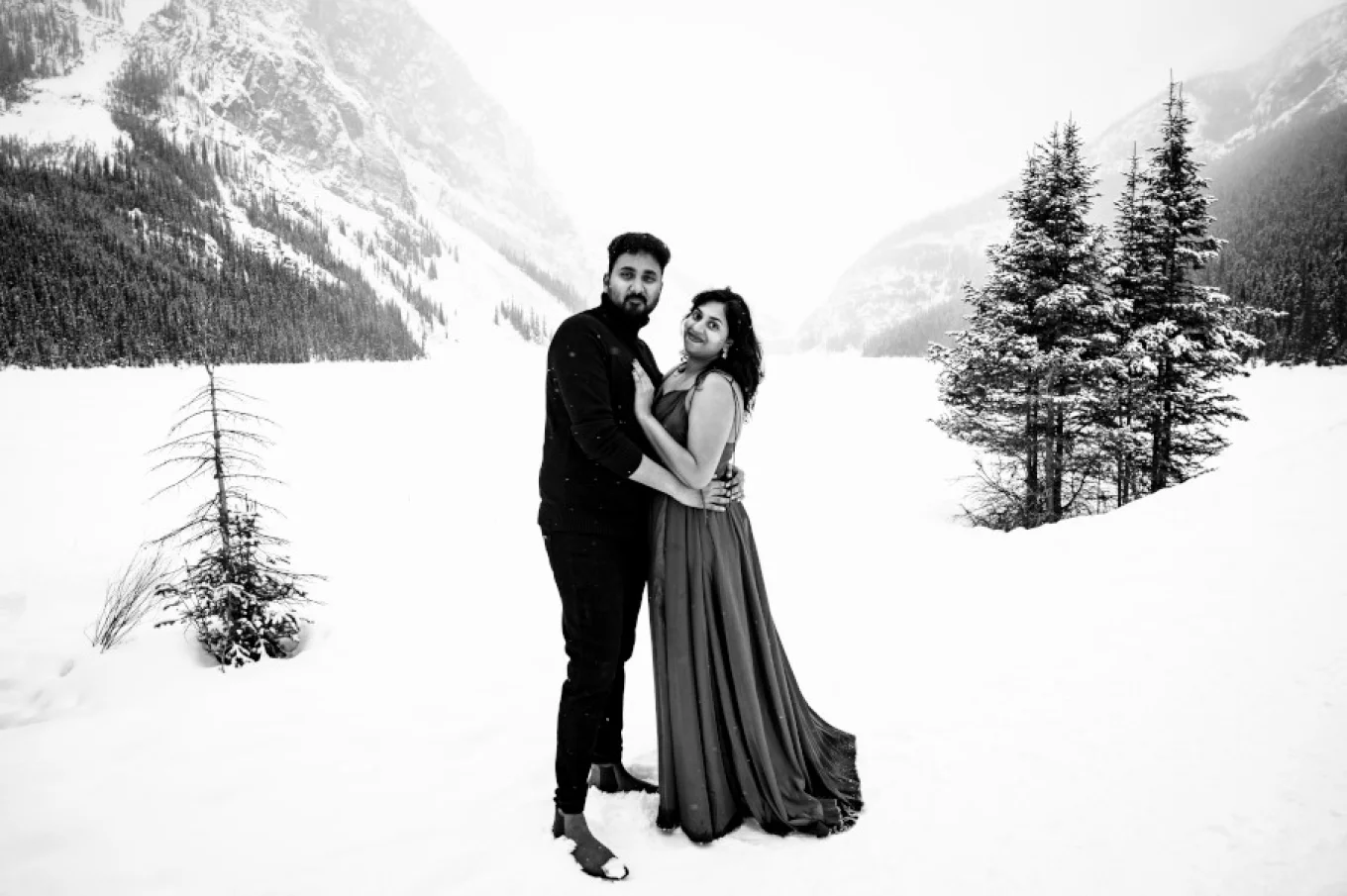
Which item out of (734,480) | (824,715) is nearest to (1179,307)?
(824,715)

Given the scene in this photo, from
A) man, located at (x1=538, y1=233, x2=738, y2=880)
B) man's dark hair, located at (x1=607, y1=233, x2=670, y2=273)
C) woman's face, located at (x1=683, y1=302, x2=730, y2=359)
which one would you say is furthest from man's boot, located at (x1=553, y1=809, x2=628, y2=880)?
man's dark hair, located at (x1=607, y1=233, x2=670, y2=273)

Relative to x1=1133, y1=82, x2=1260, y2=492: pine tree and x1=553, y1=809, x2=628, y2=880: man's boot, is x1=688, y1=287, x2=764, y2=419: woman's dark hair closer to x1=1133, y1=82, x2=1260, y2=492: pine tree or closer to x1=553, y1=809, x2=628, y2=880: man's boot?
x1=553, y1=809, x2=628, y2=880: man's boot

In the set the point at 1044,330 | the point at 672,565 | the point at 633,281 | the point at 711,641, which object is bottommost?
the point at 711,641

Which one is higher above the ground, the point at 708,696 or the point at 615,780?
the point at 708,696

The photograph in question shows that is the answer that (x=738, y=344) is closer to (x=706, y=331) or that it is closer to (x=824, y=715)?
(x=706, y=331)

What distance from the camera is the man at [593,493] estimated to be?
8.88ft

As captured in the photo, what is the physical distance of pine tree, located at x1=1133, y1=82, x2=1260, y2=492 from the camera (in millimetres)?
13742

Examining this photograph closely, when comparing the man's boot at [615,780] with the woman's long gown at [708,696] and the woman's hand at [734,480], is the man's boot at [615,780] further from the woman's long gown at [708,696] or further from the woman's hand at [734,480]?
the woman's hand at [734,480]

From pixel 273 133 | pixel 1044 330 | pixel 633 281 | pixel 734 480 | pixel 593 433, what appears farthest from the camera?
pixel 273 133

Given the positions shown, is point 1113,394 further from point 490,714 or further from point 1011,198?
point 490,714

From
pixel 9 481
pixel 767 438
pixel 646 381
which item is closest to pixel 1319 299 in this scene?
pixel 767 438

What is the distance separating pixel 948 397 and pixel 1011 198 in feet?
15.2

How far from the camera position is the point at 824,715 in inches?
168

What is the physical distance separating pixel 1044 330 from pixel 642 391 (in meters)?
13.6
